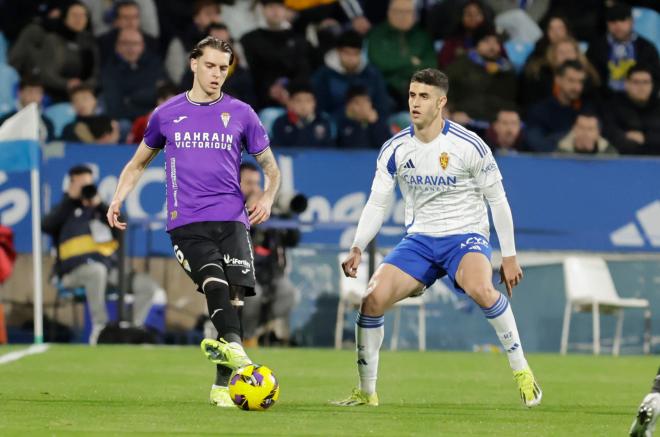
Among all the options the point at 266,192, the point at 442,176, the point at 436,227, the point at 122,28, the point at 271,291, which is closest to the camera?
the point at 266,192

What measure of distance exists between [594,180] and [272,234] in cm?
400

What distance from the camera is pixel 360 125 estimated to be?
1891 centimetres

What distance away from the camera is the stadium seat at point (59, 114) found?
19020mm

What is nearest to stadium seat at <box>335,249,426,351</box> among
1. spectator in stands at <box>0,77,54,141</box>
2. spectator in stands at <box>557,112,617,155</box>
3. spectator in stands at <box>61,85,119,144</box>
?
spectator in stands at <box>557,112,617,155</box>

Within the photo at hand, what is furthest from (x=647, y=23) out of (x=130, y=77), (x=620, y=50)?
(x=130, y=77)

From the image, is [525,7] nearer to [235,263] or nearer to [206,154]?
[206,154]

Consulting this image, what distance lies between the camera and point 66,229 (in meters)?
17.4

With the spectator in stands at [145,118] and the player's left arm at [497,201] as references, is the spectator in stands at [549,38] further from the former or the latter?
the player's left arm at [497,201]

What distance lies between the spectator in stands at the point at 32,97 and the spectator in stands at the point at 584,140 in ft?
21.9

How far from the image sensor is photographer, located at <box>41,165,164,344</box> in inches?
679

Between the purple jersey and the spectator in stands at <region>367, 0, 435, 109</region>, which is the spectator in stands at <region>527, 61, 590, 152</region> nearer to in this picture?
the spectator in stands at <region>367, 0, 435, 109</region>

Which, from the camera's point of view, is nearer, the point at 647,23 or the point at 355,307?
the point at 355,307

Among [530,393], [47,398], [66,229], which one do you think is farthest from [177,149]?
[66,229]

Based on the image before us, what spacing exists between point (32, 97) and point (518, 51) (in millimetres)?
6926
